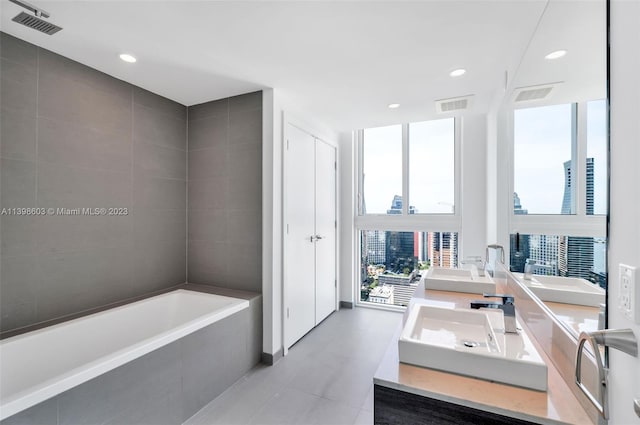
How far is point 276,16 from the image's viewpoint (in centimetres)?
161

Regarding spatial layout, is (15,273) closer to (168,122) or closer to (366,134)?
(168,122)

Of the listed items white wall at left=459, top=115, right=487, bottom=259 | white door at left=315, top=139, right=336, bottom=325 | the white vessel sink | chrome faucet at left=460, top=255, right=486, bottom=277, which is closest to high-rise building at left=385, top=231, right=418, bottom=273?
white wall at left=459, top=115, right=487, bottom=259

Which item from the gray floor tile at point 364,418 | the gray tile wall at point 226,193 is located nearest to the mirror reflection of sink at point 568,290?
the gray floor tile at point 364,418

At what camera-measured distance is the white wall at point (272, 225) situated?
2568 millimetres

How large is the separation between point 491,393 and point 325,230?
2763 millimetres

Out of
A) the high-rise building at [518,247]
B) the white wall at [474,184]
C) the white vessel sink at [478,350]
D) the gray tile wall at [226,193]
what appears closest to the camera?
the white vessel sink at [478,350]

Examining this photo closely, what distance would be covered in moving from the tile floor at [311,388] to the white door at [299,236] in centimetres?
24

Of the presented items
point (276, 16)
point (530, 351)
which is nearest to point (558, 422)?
point (530, 351)

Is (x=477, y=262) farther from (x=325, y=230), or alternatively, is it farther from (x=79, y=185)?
(x=79, y=185)

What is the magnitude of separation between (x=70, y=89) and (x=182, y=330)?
1.91 metres

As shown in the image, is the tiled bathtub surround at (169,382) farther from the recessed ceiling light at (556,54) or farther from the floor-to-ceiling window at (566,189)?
the recessed ceiling light at (556,54)

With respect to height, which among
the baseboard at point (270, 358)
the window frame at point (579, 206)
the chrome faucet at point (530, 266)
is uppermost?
the window frame at point (579, 206)

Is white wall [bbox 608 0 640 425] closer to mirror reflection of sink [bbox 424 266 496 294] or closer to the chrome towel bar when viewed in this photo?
the chrome towel bar

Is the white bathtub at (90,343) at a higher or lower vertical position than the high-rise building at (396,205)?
lower
